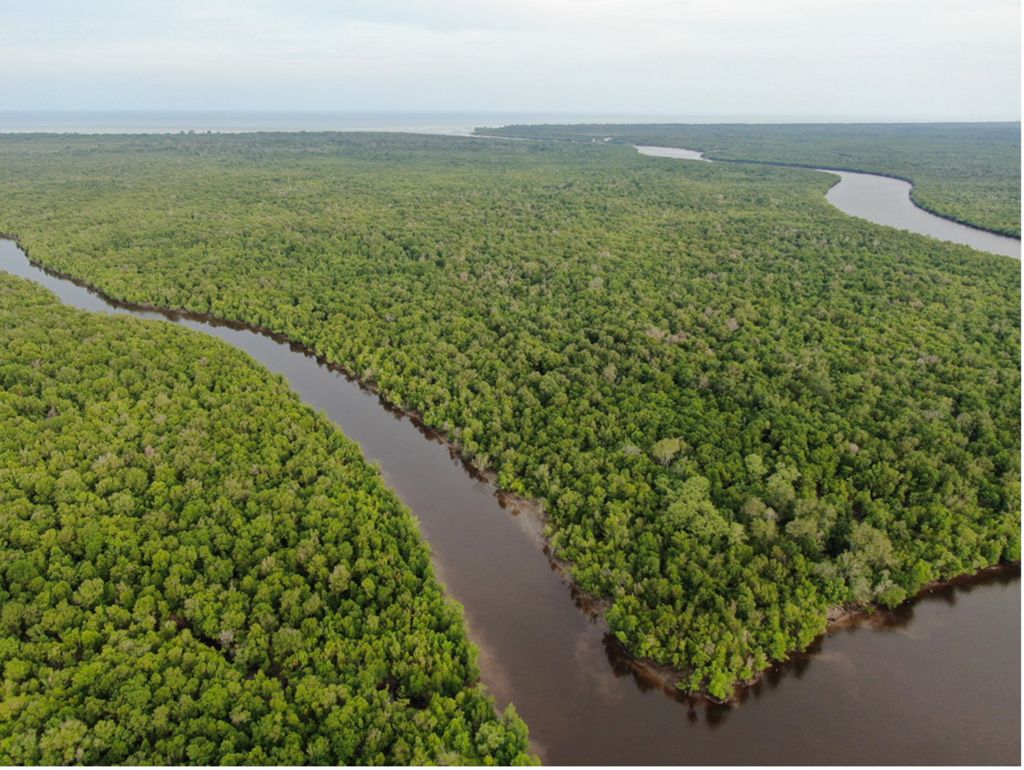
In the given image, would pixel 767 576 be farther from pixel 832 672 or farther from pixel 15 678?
pixel 15 678

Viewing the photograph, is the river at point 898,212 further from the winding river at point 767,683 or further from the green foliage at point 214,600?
the green foliage at point 214,600

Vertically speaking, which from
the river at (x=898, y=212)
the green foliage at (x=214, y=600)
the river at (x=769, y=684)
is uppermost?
the river at (x=898, y=212)

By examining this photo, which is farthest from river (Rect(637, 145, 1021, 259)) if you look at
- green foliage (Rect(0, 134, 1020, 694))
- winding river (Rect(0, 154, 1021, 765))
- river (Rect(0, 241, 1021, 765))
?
river (Rect(0, 241, 1021, 765))

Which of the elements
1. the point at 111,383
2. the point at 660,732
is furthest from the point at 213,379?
the point at 660,732

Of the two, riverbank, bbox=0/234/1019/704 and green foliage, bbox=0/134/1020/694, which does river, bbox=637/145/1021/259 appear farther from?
riverbank, bbox=0/234/1019/704

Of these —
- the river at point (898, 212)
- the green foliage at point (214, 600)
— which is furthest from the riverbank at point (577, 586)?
the river at point (898, 212)

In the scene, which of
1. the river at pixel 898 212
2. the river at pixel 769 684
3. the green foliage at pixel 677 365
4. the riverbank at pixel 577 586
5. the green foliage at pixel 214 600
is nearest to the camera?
the green foliage at pixel 214 600
